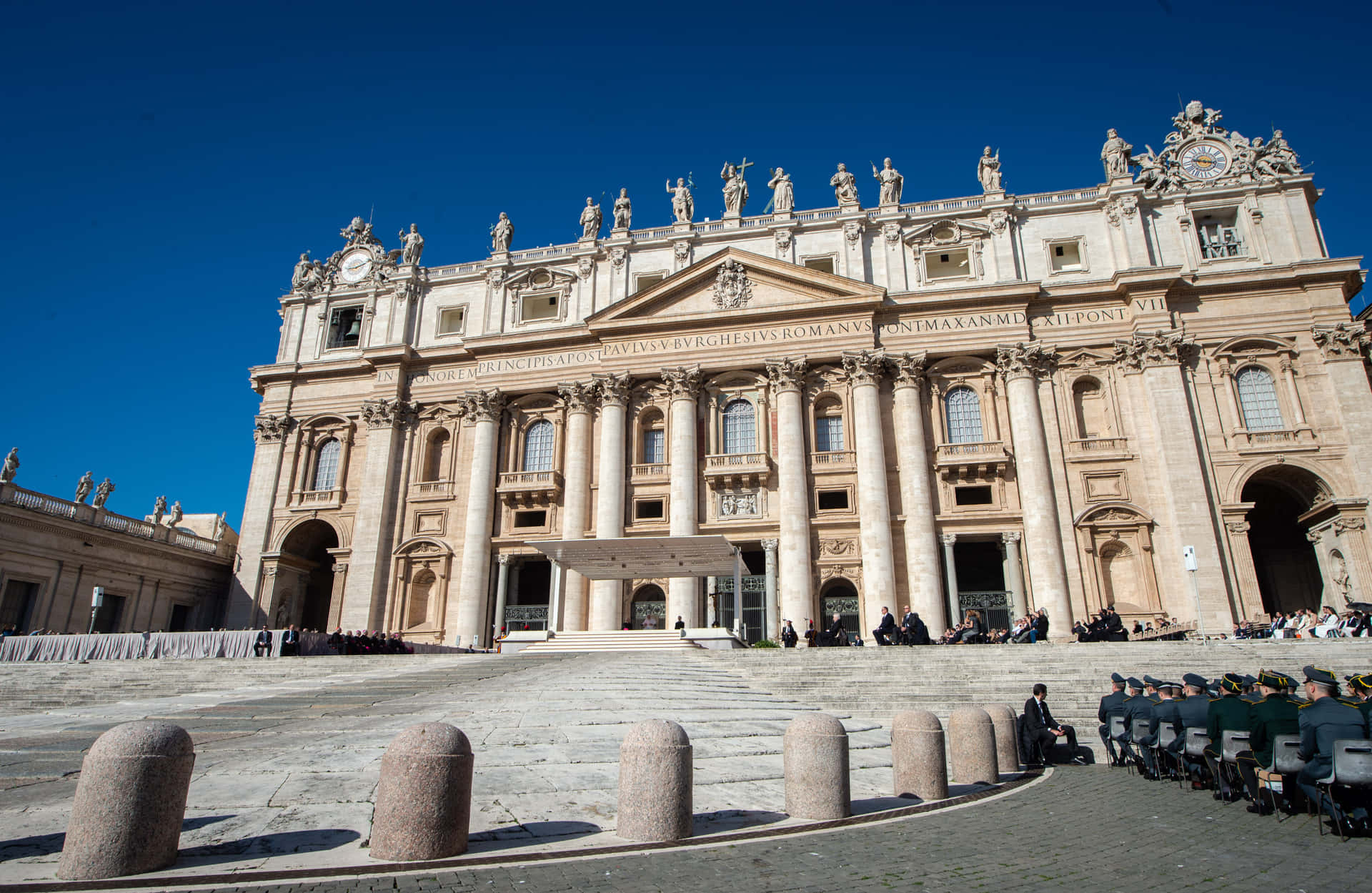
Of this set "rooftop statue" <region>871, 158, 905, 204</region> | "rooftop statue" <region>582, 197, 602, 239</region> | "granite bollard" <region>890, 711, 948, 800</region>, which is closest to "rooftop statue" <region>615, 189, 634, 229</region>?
"rooftop statue" <region>582, 197, 602, 239</region>

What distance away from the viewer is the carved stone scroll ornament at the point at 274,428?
134 feet

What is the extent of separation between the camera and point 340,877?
588cm

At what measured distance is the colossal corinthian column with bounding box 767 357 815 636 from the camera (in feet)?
106

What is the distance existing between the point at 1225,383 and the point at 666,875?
113 ft

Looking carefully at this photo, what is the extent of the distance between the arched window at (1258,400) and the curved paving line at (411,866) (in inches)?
1243

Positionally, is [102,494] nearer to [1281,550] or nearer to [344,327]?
[344,327]

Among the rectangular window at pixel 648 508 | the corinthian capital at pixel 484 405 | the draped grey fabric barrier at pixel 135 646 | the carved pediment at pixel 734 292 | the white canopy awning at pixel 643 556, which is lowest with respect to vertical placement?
the draped grey fabric barrier at pixel 135 646

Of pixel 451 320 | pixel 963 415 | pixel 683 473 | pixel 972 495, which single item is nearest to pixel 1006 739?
pixel 972 495

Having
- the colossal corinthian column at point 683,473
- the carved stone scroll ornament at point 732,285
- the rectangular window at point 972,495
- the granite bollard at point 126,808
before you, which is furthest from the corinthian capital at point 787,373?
the granite bollard at point 126,808

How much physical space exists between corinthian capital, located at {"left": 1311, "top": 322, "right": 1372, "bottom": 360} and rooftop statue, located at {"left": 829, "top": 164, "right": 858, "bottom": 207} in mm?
19225

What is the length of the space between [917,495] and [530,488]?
54.3 ft

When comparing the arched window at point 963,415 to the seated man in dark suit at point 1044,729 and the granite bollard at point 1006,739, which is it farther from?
the granite bollard at point 1006,739

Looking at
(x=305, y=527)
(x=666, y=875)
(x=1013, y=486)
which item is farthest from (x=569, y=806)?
(x=305, y=527)

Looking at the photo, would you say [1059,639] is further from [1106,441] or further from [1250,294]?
[1250,294]
